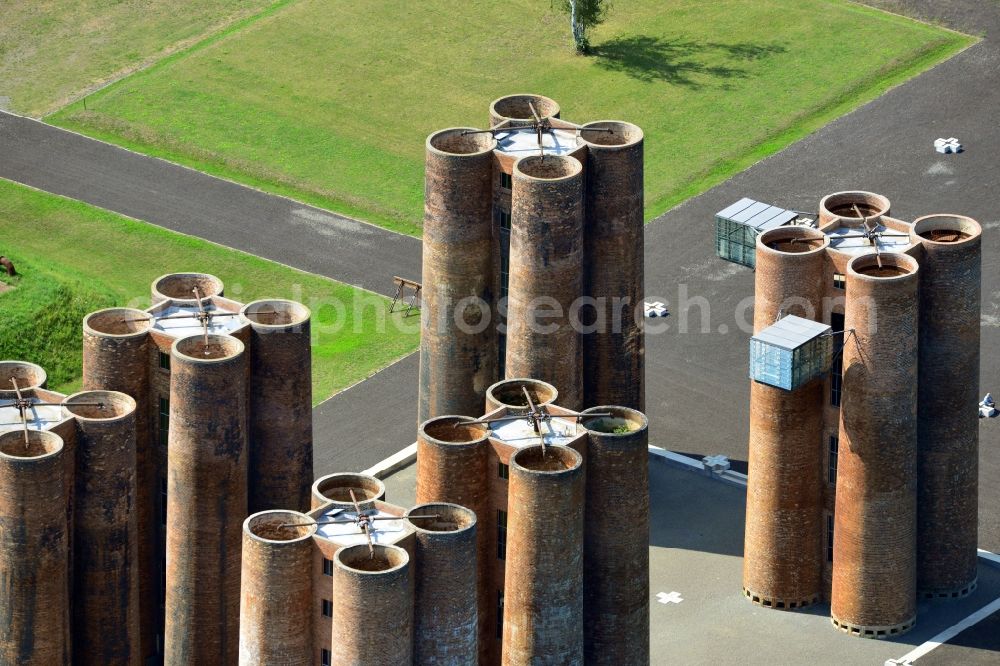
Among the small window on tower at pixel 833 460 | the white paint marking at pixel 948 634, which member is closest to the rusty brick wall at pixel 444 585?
the small window on tower at pixel 833 460

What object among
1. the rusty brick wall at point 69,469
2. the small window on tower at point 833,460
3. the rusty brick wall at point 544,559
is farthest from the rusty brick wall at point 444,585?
the small window on tower at point 833,460

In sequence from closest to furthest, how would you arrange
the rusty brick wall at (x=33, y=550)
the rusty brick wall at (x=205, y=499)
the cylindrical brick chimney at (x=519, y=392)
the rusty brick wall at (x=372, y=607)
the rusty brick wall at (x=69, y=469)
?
the rusty brick wall at (x=372, y=607), the rusty brick wall at (x=33, y=550), the rusty brick wall at (x=69, y=469), the rusty brick wall at (x=205, y=499), the cylindrical brick chimney at (x=519, y=392)

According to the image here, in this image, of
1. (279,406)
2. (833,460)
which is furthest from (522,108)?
(279,406)

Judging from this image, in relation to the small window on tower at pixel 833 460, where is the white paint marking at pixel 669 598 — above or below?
below

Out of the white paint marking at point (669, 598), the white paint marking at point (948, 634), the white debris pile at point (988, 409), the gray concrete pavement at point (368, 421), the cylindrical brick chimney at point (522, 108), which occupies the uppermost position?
the cylindrical brick chimney at point (522, 108)

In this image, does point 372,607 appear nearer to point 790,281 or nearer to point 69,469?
point 69,469

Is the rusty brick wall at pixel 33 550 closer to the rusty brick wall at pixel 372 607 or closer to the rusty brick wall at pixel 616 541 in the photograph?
the rusty brick wall at pixel 372 607

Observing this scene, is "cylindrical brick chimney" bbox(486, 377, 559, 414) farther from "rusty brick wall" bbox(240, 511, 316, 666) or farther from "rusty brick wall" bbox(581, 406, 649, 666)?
"rusty brick wall" bbox(240, 511, 316, 666)

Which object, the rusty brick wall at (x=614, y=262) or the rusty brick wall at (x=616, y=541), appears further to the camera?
the rusty brick wall at (x=614, y=262)

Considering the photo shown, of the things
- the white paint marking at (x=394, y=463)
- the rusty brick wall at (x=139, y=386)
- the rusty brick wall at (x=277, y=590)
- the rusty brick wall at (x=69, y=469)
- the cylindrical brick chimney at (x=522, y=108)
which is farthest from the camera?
the white paint marking at (x=394, y=463)
